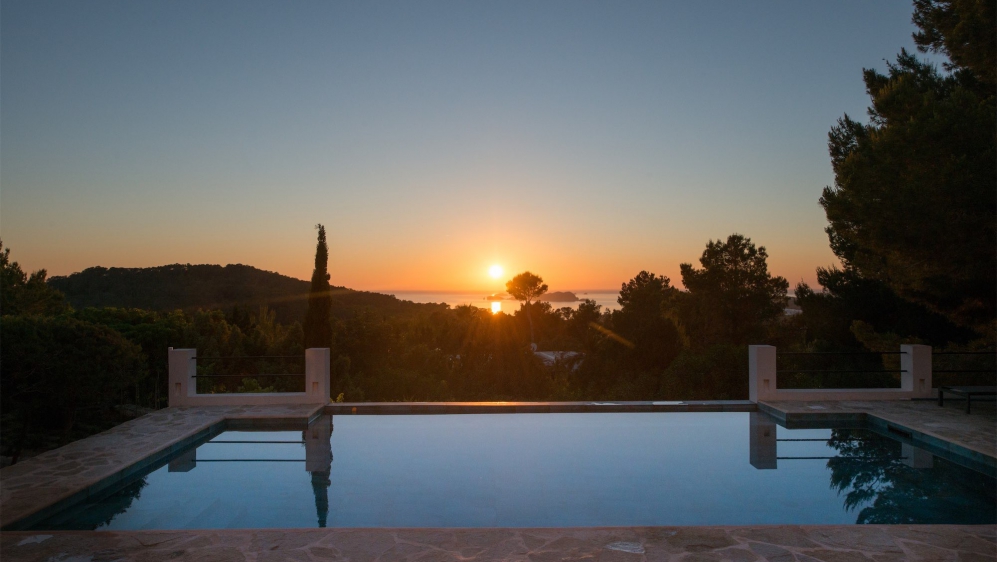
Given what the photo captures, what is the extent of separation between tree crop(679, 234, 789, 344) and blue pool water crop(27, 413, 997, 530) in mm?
14333

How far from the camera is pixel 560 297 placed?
3209cm

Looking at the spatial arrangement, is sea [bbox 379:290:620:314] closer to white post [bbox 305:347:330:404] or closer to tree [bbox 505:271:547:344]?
tree [bbox 505:271:547:344]

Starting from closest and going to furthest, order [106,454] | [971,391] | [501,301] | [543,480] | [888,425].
Result: [543,480], [106,454], [888,425], [971,391], [501,301]

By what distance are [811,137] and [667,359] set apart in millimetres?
9845

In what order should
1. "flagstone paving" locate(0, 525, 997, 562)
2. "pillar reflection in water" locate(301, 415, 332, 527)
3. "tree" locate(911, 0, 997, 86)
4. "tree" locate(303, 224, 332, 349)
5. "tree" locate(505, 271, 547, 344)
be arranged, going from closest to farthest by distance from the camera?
1. "flagstone paving" locate(0, 525, 997, 562)
2. "pillar reflection in water" locate(301, 415, 332, 527)
3. "tree" locate(911, 0, 997, 86)
4. "tree" locate(303, 224, 332, 349)
5. "tree" locate(505, 271, 547, 344)

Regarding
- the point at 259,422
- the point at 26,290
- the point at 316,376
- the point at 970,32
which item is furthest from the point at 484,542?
the point at 26,290

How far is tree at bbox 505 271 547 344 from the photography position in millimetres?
31375

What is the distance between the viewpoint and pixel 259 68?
10.4m

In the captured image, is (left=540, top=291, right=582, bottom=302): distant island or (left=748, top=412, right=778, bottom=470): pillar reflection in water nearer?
(left=748, top=412, right=778, bottom=470): pillar reflection in water

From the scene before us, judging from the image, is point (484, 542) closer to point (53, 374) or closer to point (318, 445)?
point (318, 445)

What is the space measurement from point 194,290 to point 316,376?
20.4m

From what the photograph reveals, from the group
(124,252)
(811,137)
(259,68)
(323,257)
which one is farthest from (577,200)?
(124,252)

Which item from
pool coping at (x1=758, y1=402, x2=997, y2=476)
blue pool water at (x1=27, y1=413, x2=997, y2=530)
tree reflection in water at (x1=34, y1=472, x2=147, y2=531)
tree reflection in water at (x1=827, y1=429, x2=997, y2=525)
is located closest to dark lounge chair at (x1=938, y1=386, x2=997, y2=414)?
pool coping at (x1=758, y1=402, x2=997, y2=476)

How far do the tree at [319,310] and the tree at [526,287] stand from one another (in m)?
16.3
